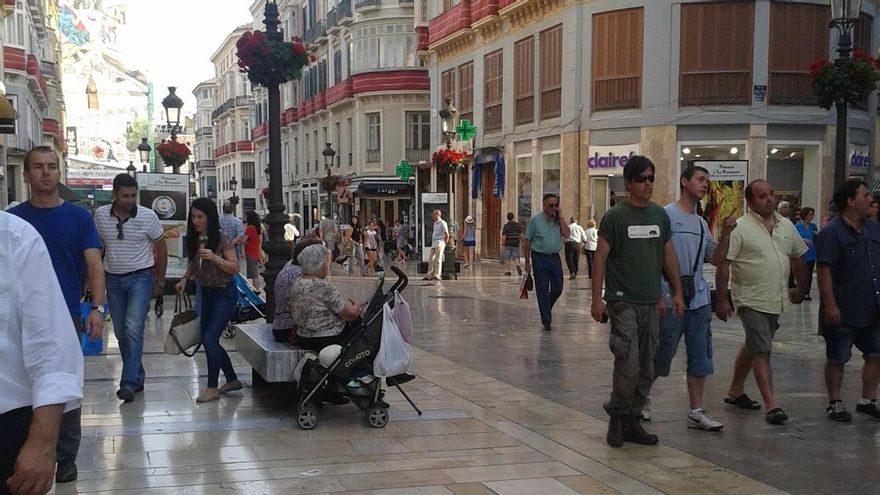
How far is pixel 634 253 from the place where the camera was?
240 inches

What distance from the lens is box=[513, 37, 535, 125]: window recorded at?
94.2ft

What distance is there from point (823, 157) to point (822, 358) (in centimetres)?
1598

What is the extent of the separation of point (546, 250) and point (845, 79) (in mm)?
5826

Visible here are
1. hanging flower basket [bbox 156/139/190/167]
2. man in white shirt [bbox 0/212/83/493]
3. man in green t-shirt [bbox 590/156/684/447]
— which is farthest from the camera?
hanging flower basket [bbox 156/139/190/167]

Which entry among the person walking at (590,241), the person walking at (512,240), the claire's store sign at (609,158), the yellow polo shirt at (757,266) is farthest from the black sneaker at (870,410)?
the claire's store sign at (609,158)

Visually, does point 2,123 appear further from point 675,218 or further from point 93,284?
point 675,218

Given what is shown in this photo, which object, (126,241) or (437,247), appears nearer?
(126,241)

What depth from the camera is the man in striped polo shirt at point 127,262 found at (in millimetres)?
7324

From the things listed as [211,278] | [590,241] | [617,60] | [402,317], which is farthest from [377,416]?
[617,60]

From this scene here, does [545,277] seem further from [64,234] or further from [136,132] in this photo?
[136,132]

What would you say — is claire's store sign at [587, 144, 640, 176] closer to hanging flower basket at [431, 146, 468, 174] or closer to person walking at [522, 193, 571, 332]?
hanging flower basket at [431, 146, 468, 174]

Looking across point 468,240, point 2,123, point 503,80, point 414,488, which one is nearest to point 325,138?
point 503,80

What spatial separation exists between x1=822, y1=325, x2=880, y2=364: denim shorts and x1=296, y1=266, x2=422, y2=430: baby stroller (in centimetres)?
349

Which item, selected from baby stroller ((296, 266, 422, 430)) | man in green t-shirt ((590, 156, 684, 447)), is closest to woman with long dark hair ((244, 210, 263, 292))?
baby stroller ((296, 266, 422, 430))
